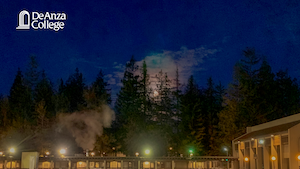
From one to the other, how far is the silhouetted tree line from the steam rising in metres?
1.11

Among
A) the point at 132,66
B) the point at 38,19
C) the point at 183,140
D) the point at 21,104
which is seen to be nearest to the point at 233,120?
the point at 183,140

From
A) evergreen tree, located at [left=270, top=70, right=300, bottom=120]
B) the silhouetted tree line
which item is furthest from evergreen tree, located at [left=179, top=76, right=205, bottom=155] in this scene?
evergreen tree, located at [left=270, top=70, right=300, bottom=120]

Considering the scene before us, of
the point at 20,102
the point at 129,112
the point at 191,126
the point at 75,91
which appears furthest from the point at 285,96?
the point at 20,102

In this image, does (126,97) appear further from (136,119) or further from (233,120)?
(233,120)

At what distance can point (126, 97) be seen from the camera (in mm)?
70438

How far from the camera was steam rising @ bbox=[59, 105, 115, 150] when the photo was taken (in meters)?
59.7

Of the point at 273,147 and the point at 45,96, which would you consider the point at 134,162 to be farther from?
the point at 273,147

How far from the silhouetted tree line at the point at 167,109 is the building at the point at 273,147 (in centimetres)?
1144

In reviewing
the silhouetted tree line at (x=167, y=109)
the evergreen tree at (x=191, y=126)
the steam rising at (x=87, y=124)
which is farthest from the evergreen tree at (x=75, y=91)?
the evergreen tree at (x=191, y=126)

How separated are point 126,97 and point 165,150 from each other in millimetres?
15562

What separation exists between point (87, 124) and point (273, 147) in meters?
32.7

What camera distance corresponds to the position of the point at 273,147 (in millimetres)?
35094

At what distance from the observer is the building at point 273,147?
31188 millimetres

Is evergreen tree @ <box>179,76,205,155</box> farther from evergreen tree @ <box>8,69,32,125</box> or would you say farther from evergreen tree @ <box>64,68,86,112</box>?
evergreen tree @ <box>8,69,32,125</box>
